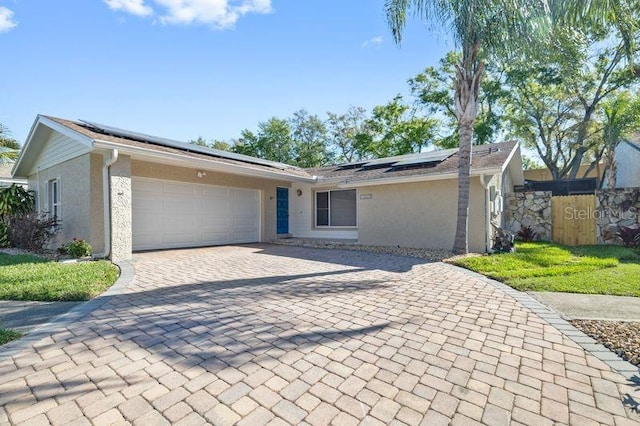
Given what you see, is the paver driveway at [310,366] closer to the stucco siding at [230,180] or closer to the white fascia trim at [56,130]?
the white fascia trim at [56,130]

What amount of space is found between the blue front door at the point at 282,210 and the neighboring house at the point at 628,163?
657 inches

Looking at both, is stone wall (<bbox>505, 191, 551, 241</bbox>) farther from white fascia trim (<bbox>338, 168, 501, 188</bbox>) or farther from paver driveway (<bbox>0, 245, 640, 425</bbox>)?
paver driveway (<bbox>0, 245, 640, 425</bbox>)

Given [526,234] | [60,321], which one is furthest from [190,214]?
[526,234]

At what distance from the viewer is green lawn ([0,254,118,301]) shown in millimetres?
5113

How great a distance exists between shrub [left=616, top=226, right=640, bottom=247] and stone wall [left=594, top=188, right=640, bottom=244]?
647 millimetres

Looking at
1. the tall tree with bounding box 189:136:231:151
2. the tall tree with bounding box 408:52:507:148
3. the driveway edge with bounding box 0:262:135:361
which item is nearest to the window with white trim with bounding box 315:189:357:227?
the driveway edge with bounding box 0:262:135:361

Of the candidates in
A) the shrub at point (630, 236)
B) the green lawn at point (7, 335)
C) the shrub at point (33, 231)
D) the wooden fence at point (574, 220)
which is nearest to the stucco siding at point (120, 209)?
the shrub at point (33, 231)

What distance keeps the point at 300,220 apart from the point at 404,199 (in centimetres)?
587

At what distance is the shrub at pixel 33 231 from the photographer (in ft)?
33.1

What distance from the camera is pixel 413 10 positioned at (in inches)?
343

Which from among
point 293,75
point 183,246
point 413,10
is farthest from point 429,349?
point 293,75

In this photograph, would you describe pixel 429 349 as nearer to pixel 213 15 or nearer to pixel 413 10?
pixel 413 10

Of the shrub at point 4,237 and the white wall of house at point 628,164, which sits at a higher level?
the white wall of house at point 628,164

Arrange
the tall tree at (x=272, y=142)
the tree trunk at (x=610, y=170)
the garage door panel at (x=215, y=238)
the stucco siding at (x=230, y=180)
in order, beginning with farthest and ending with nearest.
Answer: the tall tree at (x=272, y=142) → the tree trunk at (x=610, y=170) → the garage door panel at (x=215, y=238) → the stucco siding at (x=230, y=180)
